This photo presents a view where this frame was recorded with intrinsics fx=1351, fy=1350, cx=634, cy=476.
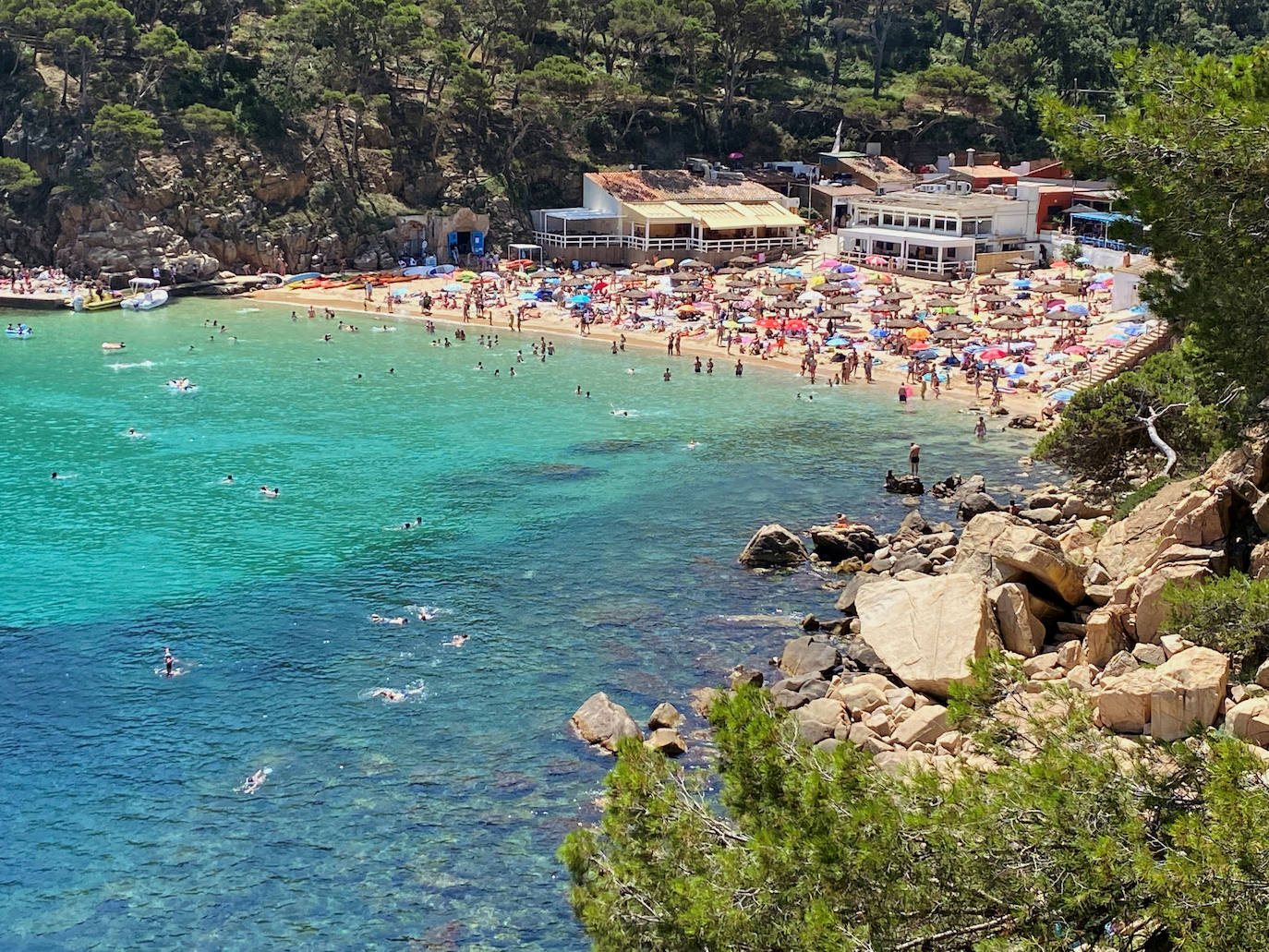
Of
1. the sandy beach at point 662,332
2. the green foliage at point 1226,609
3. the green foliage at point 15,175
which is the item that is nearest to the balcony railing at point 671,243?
the sandy beach at point 662,332

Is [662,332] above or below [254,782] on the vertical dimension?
above

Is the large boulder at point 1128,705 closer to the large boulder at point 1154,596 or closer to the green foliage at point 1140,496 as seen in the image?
the large boulder at point 1154,596

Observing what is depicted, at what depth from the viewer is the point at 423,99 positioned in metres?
89.2

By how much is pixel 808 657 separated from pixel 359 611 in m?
10.8

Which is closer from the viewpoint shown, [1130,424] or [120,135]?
[1130,424]

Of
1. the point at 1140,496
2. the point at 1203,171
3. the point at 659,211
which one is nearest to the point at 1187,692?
the point at 1203,171

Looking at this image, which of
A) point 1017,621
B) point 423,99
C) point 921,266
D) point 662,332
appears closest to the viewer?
point 1017,621

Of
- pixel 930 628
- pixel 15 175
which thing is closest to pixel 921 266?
pixel 15 175

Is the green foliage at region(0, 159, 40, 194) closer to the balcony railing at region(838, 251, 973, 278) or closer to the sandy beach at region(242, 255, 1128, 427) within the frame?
the sandy beach at region(242, 255, 1128, 427)

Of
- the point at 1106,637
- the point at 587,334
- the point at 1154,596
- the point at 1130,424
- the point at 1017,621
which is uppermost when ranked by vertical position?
the point at 1130,424

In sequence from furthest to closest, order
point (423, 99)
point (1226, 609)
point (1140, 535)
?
point (423, 99), point (1140, 535), point (1226, 609)

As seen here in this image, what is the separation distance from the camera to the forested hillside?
7944 cm

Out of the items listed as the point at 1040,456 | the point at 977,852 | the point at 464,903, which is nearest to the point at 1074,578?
the point at 1040,456

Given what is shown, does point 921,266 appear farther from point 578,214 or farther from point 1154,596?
point 1154,596
